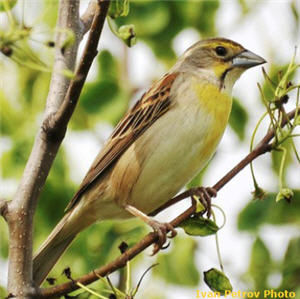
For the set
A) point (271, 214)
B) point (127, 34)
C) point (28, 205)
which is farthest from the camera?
point (271, 214)

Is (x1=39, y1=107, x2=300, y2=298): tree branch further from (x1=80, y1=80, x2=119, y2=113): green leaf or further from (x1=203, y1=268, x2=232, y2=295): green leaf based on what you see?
(x1=80, y1=80, x2=119, y2=113): green leaf

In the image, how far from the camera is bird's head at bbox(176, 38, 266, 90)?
4.39 m

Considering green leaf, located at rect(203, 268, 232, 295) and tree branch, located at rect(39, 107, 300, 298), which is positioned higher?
tree branch, located at rect(39, 107, 300, 298)

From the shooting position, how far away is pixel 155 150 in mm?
4082

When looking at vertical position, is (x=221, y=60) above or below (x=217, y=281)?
above

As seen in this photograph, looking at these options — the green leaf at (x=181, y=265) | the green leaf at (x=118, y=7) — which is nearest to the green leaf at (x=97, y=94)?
the green leaf at (x=181, y=265)

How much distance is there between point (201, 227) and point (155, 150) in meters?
1.27

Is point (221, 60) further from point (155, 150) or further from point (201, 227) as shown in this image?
point (201, 227)

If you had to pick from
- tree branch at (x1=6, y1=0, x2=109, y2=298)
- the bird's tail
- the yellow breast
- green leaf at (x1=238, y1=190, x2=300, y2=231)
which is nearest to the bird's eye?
the yellow breast

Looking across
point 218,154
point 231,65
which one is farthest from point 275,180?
point 231,65

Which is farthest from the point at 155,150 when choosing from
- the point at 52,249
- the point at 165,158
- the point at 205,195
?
the point at 52,249

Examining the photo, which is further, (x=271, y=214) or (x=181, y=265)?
(x=181, y=265)

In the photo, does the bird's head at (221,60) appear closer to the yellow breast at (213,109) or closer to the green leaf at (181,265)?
the yellow breast at (213,109)

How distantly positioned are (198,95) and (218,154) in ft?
2.87
